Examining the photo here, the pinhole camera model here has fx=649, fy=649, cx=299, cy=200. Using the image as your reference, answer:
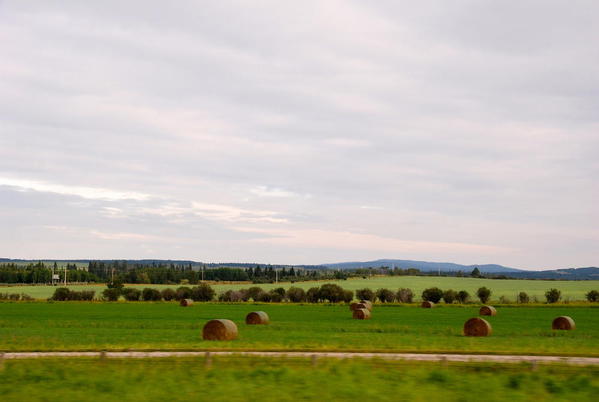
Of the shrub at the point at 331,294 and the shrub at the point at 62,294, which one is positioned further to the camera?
the shrub at the point at 62,294

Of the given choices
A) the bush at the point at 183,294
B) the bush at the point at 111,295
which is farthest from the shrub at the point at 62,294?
the bush at the point at 183,294

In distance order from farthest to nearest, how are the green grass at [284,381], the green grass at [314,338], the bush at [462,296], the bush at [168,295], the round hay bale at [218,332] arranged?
the bush at [168,295] < the bush at [462,296] < the round hay bale at [218,332] < the green grass at [314,338] < the green grass at [284,381]

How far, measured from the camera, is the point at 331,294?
113 m

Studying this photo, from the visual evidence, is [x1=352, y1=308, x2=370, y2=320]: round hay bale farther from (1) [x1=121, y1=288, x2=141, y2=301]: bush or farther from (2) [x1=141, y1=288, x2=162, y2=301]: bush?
(1) [x1=121, y1=288, x2=141, y2=301]: bush

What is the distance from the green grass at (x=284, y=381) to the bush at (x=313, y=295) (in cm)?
8696

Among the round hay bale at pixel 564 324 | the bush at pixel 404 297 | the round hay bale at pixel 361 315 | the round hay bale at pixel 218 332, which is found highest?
the round hay bale at pixel 218 332

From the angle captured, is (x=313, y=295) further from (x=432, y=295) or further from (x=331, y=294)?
(x=432, y=295)

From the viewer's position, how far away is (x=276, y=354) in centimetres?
2753

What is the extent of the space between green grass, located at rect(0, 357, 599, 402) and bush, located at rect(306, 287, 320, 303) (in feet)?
285

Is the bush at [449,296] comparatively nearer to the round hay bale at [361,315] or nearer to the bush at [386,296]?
the bush at [386,296]

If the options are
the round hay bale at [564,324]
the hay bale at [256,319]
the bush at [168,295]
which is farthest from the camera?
the bush at [168,295]

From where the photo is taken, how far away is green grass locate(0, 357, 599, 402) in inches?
790

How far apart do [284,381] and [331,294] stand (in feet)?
300

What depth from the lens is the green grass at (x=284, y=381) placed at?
790 inches
